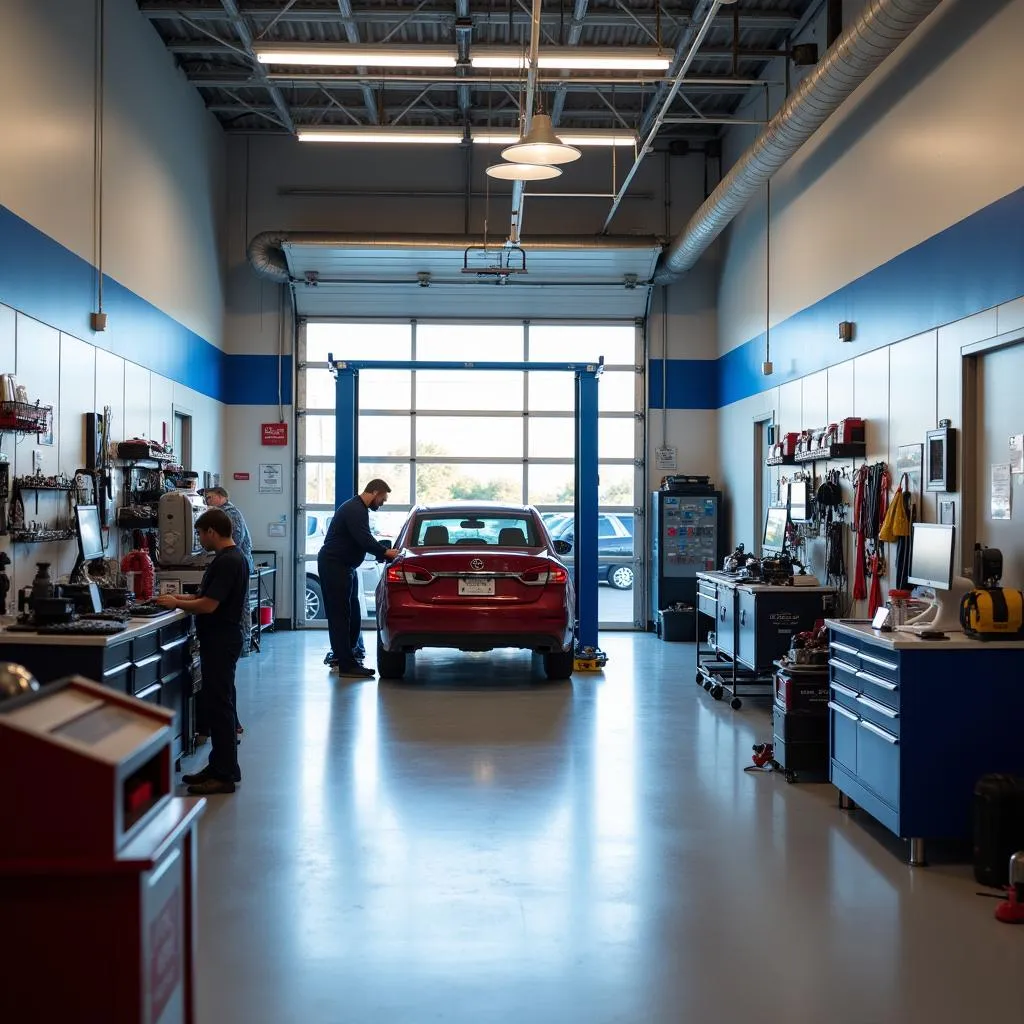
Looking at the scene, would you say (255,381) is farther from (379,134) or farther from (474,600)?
(474,600)

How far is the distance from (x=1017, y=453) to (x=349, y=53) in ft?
15.8

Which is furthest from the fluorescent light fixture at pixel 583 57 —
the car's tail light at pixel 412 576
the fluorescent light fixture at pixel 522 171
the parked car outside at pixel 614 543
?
the parked car outside at pixel 614 543

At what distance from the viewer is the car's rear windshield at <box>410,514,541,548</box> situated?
27.7 ft

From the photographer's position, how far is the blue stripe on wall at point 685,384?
12578mm

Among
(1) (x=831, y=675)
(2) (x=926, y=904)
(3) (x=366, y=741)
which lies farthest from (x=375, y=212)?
(2) (x=926, y=904)

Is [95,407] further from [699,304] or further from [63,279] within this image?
[699,304]

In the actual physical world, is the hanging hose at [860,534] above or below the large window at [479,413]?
below

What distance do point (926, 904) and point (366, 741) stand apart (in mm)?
3481

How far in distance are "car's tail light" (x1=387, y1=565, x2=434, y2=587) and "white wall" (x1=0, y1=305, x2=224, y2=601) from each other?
2146 mm

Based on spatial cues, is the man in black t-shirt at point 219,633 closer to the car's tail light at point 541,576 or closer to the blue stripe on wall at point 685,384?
the car's tail light at point 541,576

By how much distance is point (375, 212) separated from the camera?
12.4m

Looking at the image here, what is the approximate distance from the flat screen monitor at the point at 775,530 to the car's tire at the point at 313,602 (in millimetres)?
5601

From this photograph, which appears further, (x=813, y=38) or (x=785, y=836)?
(x=813, y=38)

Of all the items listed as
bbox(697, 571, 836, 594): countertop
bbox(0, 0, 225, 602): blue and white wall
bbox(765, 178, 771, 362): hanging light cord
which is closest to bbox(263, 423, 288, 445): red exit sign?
bbox(0, 0, 225, 602): blue and white wall
